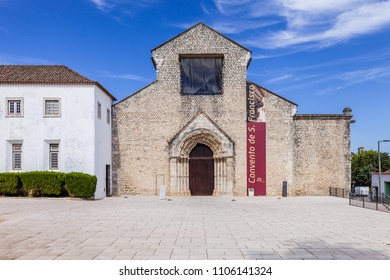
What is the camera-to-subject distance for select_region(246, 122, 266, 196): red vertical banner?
86.7 feet

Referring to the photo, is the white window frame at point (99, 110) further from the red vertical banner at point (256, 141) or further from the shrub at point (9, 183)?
the red vertical banner at point (256, 141)

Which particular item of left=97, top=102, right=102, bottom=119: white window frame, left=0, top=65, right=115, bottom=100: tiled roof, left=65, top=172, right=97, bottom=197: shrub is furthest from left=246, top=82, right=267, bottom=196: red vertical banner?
left=65, top=172, right=97, bottom=197: shrub

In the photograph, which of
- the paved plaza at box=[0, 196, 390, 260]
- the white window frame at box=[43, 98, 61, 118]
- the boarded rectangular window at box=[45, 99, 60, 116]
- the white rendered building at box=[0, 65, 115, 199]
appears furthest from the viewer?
the boarded rectangular window at box=[45, 99, 60, 116]

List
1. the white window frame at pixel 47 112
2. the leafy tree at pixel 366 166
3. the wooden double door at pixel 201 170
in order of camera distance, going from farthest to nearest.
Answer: the leafy tree at pixel 366 166
the wooden double door at pixel 201 170
the white window frame at pixel 47 112

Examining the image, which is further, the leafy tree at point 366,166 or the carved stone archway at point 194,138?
the leafy tree at point 366,166

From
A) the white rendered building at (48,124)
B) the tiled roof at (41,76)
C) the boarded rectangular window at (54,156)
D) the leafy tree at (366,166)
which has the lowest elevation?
the leafy tree at (366,166)

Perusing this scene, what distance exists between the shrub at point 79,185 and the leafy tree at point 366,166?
53655mm

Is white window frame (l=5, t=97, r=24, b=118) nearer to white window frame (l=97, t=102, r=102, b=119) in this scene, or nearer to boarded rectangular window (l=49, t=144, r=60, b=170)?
boarded rectangular window (l=49, t=144, r=60, b=170)

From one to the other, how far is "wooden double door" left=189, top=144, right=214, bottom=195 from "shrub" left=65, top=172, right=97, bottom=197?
7.40 m

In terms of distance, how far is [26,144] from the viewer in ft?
76.7

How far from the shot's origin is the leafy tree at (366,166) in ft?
213

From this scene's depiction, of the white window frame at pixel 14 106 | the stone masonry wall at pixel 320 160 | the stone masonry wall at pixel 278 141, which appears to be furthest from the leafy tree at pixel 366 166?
the white window frame at pixel 14 106

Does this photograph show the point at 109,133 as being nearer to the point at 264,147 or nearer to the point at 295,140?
the point at 264,147

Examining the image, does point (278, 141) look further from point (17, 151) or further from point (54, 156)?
point (17, 151)
